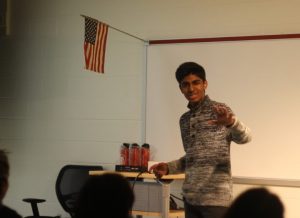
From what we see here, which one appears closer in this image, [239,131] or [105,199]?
[105,199]

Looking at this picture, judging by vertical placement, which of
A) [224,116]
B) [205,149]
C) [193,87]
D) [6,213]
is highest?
[193,87]

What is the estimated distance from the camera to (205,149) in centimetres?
248

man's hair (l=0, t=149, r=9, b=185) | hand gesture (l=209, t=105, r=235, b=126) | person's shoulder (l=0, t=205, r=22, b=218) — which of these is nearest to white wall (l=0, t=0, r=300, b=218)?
hand gesture (l=209, t=105, r=235, b=126)

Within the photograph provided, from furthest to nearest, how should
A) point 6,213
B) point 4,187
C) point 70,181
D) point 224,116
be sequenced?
point 70,181 → point 224,116 → point 4,187 → point 6,213

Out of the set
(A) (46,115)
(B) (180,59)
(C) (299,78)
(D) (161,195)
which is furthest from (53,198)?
(C) (299,78)

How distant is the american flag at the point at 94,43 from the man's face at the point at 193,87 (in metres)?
1.45

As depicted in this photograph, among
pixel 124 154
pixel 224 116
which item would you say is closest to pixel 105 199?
pixel 224 116

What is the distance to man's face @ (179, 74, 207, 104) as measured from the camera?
256 centimetres

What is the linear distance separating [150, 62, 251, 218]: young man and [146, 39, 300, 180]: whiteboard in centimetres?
138

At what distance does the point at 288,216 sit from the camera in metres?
3.77

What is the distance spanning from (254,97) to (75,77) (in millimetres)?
1673

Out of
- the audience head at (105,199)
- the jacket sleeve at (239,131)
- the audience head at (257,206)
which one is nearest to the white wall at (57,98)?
the jacket sleeve at (239,131)

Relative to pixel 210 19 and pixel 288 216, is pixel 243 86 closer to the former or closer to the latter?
pixel 210 19

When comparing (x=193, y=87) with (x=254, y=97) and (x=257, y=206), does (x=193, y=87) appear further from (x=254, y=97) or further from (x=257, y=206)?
(x=254, y=97)
